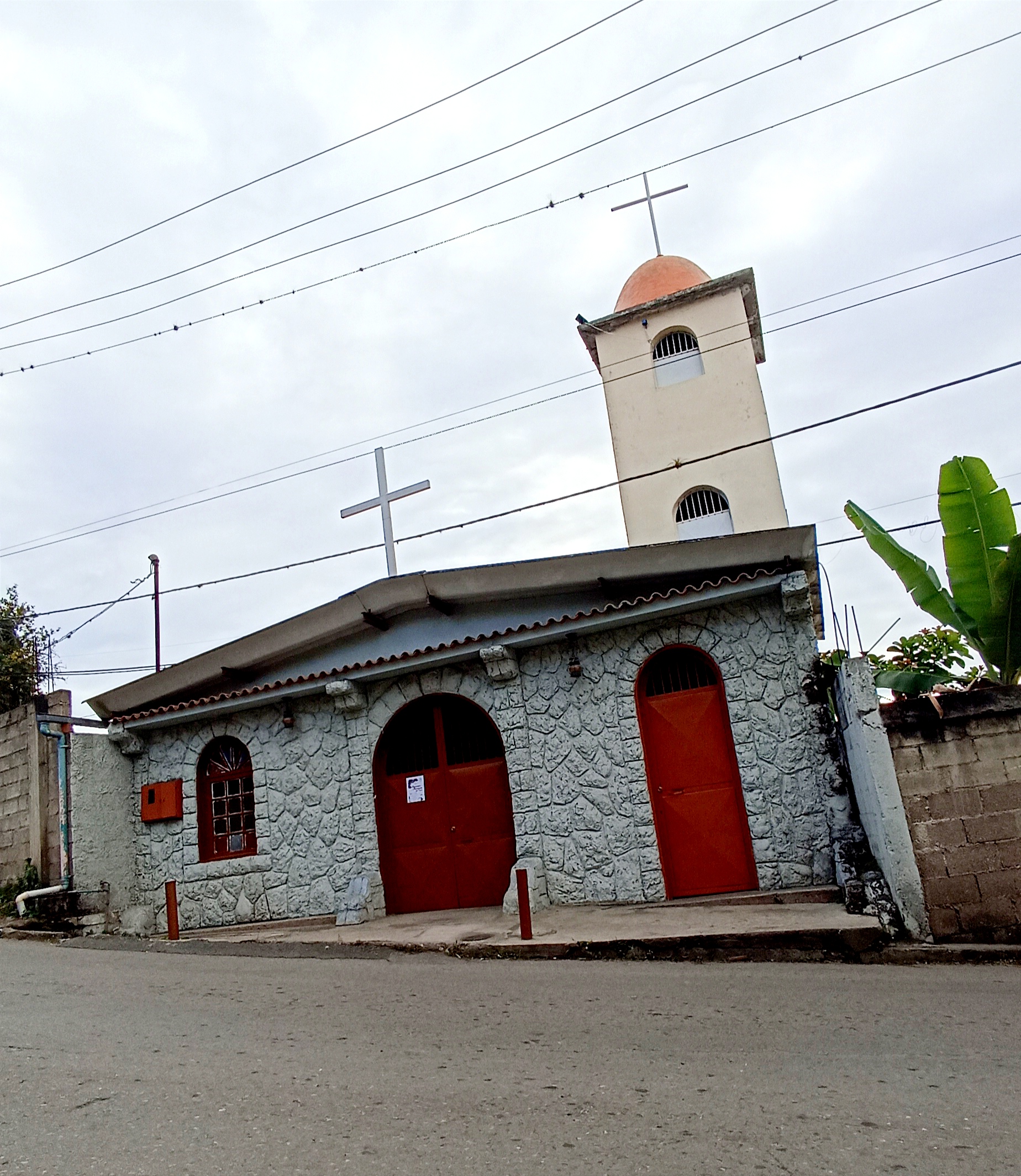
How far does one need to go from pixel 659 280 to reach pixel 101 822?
1624 centimetres

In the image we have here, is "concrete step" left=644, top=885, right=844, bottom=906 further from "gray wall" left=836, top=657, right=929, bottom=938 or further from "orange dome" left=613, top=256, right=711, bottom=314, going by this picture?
"orange dome" left=613, top=256, right=711, bottom=314

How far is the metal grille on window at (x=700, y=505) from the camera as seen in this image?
20.2 m

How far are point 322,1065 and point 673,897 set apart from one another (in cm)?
578

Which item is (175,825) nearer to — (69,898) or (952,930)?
(69,898)

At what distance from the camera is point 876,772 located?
7.93 metres

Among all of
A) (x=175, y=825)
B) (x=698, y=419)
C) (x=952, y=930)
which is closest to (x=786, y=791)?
(x=952, y=930)

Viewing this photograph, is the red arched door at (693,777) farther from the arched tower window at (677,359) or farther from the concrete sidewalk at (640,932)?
the arched tower window at (677,359)

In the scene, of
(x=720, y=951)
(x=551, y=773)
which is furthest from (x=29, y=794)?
(x=720, y=951)

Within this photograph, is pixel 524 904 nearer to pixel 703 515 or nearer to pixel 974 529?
pixel 974 529

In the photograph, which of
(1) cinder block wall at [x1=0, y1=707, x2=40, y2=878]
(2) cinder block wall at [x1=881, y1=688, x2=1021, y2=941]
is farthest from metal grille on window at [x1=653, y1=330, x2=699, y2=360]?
(1) cinder block wall at [x1=0, y1=707, x2=40, y2=878]

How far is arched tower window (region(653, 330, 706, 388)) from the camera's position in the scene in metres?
20.8

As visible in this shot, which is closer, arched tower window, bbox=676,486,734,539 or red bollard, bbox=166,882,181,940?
red bollard, bbox=166,882,181,940

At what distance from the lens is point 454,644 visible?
10945mm

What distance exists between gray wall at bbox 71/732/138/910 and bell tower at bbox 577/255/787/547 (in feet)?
38.1
